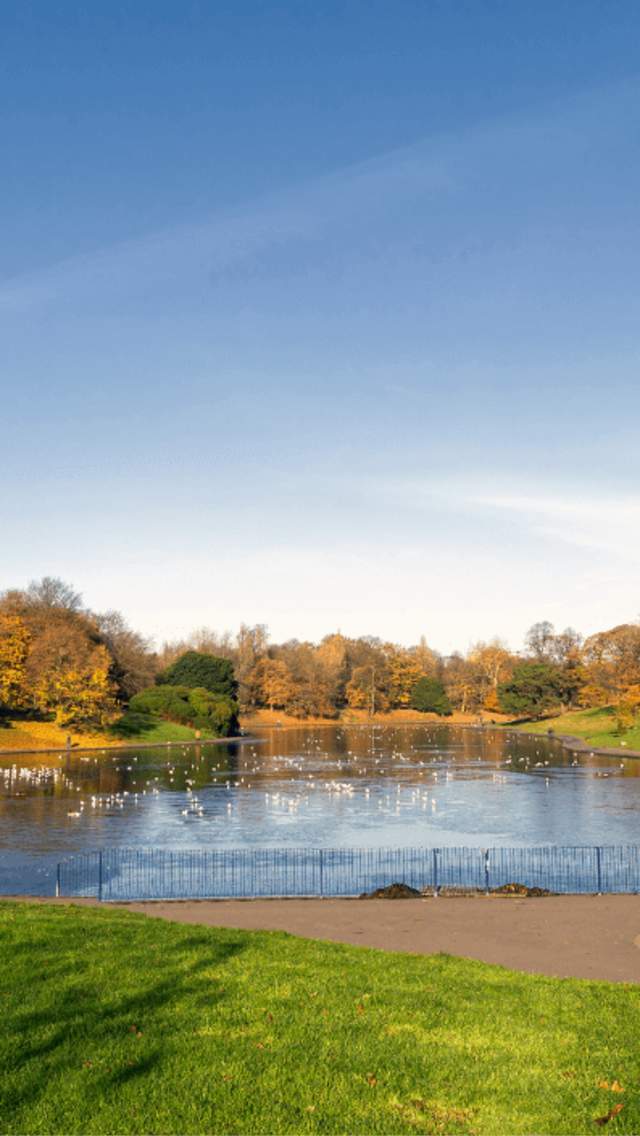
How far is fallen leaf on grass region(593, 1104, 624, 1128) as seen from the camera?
9.20 meters

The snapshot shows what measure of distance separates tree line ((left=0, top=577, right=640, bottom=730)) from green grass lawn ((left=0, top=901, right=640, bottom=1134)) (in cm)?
8577

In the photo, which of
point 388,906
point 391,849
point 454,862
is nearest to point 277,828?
point 391,849

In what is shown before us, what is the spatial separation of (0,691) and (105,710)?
10973mm

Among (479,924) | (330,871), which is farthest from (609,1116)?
(330,871)

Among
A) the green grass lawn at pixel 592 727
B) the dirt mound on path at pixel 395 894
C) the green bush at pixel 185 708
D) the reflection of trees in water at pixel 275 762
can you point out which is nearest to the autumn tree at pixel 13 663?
the reflection of trees in water at pixel 275 762

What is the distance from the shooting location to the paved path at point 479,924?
1958cm

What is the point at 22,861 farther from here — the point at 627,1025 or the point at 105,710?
the point at 105,710

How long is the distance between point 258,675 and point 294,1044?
160m

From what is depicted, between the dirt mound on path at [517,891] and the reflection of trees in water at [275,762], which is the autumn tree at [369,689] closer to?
the reflection of trees in water at [275,762]

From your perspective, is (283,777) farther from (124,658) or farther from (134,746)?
(124,658)

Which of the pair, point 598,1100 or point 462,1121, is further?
point 598,1100

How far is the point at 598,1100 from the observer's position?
973 centimetres

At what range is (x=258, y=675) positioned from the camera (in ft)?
558

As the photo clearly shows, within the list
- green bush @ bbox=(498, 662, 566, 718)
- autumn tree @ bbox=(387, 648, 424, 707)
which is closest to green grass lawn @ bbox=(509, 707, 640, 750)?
green bush @ bbox=(498, 662, 566, 718)
